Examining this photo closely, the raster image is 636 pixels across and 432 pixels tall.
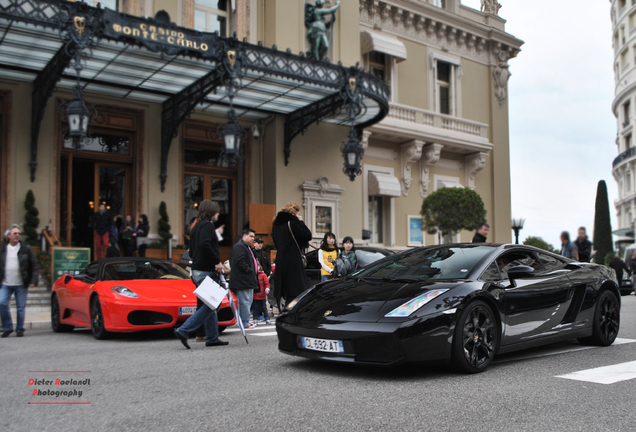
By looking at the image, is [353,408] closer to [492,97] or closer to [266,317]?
[266,317]

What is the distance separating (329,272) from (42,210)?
7.93m

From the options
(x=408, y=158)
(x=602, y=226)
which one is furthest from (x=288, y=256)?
(x=602, y=226)

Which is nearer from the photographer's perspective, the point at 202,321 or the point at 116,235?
the point at 202,321

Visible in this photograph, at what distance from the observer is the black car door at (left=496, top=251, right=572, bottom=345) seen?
19.3ft

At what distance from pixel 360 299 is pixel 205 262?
2.67 metres

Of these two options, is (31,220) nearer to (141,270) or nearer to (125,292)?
(141,270)

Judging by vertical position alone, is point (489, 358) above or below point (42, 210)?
below

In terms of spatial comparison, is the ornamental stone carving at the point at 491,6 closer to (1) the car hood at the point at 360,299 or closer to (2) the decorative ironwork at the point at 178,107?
(2) the decorative ironwork at the point at 178,107

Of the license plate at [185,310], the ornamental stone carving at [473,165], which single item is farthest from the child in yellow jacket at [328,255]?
the ornamental stone carving at [473,165]

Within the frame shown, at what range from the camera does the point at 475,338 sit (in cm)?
546

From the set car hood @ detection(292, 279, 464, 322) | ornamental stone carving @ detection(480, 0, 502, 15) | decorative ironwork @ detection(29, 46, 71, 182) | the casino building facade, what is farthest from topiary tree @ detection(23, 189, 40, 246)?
ornamental stone carving @ detection(480, 0, 502, 15)

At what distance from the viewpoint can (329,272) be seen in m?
11.8

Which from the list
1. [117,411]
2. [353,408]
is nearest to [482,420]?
[353,408]

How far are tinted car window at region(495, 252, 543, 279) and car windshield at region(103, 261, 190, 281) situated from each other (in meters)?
5.48
